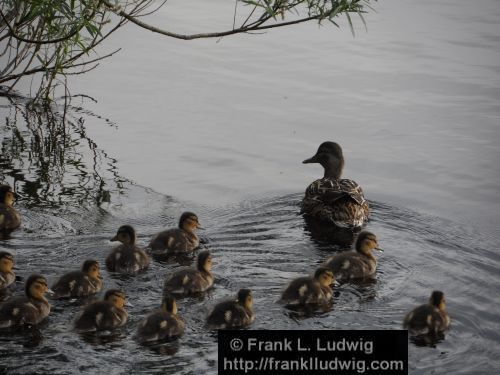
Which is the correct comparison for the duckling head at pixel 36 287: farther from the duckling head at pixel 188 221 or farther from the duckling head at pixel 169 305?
the duckling head at pixel 188 221

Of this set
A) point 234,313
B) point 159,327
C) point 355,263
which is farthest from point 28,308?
point 355,263

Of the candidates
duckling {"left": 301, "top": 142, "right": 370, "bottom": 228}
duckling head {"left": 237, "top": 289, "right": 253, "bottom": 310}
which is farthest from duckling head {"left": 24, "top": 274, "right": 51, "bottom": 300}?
duckling {"left": 301, "top": 142, "right": 370, "bottom": 228}

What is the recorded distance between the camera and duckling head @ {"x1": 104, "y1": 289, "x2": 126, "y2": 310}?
6984 mm

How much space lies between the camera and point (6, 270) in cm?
746

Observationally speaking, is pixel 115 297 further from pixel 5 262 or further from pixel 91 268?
pixel 5 262

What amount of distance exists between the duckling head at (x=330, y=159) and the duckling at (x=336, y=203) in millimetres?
278

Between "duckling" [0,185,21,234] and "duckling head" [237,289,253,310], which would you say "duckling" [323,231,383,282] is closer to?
"duckling head" [237,289,253,310]

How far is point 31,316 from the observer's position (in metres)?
6.85

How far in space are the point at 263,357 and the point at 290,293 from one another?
0.86m

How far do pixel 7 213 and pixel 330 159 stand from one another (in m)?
3.28

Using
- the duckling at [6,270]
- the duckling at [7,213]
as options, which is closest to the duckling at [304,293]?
the duckling at [6,270]

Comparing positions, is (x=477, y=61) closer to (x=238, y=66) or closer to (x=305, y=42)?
(x=305, y=42)

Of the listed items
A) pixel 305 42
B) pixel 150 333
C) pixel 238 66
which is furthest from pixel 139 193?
pixel 305 42

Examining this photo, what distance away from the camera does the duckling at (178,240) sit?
8.40m
